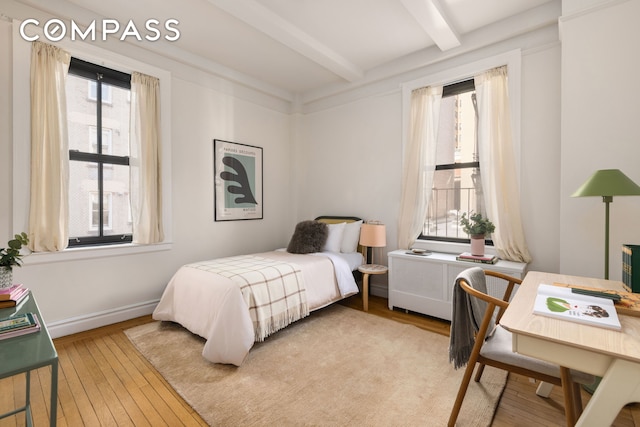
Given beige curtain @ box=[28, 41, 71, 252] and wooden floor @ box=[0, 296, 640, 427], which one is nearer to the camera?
wooden floor @ box=[0, 296, 640, 427]

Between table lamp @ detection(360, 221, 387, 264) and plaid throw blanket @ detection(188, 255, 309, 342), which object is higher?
table lamp @ detection(360, 221, 387, 264)

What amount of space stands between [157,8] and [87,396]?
A: 315 centimetres

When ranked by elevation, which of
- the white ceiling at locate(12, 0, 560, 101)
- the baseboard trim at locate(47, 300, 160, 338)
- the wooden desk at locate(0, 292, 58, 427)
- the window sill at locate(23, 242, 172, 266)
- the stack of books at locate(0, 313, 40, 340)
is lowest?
the baseboard trim at locate(47, 300, 160, 338)

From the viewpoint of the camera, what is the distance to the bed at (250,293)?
2266 mm

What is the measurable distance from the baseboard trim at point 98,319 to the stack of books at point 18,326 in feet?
5.57

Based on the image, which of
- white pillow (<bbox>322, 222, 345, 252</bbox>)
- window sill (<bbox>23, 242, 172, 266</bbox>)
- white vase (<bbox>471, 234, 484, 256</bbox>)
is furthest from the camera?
white pillow (<bbox>322, 222, 345, 252</bbox>)

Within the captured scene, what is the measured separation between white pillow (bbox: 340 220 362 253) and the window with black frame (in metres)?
0.85

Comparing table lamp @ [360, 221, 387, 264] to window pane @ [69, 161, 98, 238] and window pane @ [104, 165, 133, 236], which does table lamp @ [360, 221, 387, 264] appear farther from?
window pane @ [69, 161, 98, 238]

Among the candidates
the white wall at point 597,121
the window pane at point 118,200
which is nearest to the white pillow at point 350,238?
the white wall at point 597,121

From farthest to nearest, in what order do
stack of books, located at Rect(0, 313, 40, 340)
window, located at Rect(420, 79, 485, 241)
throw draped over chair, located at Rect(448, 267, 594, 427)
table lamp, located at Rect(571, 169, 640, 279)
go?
window, located at Rect(420, 79, 485, 241)
table lamp, located at Rect(571, 169, 640, 279)
throw draped over chair, located at Rect(448, 267, 594, 427)
stack of books, located at Rect(0, 313, 40, 340)

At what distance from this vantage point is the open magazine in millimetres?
1118

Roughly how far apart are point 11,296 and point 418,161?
11.8 ft

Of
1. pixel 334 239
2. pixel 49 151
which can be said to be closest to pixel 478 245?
pixel 334 239

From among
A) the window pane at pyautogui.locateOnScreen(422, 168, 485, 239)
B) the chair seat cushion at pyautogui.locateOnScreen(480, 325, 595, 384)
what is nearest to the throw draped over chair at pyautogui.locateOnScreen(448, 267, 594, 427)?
the chair seat cushion at pyautogui.locateOnScreen(480, 325, 595, 384)
